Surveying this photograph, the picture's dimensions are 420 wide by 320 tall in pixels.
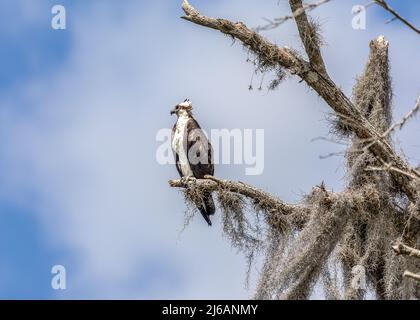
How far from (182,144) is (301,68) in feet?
9.08

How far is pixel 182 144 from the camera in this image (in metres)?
12.3

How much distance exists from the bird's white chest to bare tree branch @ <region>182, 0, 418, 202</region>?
98.2 inches

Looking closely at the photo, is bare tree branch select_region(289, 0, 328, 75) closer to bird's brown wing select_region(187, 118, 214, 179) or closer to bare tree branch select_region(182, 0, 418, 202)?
bare tree branch select_region(182, 0, 418, 202)

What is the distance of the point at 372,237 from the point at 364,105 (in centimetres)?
133

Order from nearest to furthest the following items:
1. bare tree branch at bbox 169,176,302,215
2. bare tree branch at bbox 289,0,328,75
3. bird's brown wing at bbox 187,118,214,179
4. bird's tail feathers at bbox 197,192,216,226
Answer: bare tree branch at bbox 289,0,328,75, bare tree branch at bbox 169,176,302,215, bird's tail feathers at bbox 197,192,216,226, bird's brown wing at bbox 187,118,214,179

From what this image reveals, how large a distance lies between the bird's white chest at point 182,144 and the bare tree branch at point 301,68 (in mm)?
2495

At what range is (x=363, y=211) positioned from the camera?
32.8 ft

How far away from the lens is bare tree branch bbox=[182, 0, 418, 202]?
9750 millimetres

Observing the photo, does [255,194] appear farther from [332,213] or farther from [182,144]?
[182,144]

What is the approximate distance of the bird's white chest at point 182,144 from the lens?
39.8 ft

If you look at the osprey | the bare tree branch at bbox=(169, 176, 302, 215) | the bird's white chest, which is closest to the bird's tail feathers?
the bare tree branch at bbox=(169, 176, 302, 215)

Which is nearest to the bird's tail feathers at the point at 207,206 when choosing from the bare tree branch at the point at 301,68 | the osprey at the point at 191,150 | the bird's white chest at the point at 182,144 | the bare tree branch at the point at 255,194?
the bare tree branch at the point at 255,194
